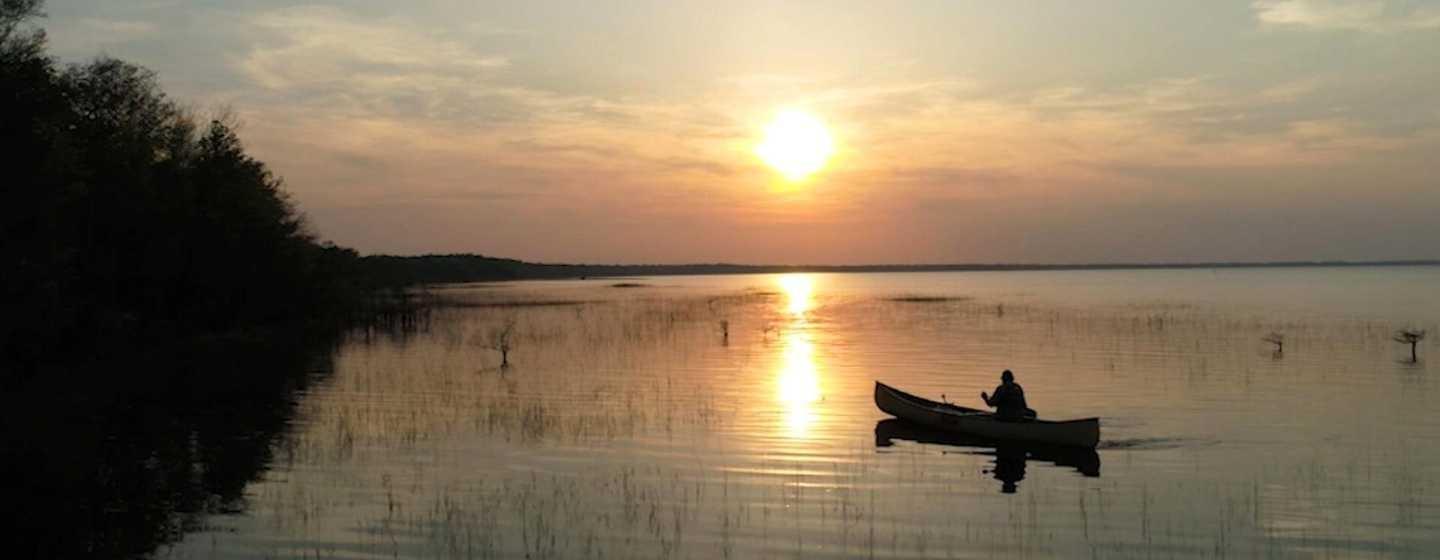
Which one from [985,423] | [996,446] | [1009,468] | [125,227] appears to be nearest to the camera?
[1009,468]

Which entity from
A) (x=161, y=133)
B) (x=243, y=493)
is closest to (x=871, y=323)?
(x=161, y=133)

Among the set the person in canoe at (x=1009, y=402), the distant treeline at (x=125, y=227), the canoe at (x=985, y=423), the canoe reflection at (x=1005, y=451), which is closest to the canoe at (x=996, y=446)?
the canoe reflection at (x=1005, y=451)

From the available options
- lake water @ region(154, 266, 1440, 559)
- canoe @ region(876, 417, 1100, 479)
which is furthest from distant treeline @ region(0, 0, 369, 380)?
canoe @ region(876, 417, 1100, 479)

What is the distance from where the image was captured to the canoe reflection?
891 inches

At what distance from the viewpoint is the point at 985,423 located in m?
26.6

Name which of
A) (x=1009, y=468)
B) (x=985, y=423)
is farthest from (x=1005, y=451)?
(x=1009, y=468)

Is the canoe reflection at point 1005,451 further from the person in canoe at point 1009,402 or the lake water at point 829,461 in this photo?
the person in canoe at point 1009,402

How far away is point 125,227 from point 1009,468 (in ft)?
134

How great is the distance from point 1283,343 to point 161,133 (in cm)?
5421

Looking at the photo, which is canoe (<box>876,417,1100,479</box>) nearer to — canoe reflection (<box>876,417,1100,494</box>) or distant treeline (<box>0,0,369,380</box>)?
canoe reflection (<box>876,417,1100,494</box>)

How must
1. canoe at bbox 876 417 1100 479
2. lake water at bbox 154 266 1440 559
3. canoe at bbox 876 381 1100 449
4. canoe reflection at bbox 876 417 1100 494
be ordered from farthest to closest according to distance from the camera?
canoe at bbox 876 381 1100 449 < canoe at bbox 876 417 1100 479 < canoe reflection at bbox 876 417 1100 494 < lake water at bbox 154 266 1440 559

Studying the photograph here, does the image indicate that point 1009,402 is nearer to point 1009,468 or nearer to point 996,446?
point 996,446

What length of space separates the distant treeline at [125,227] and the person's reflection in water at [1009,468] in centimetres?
2471

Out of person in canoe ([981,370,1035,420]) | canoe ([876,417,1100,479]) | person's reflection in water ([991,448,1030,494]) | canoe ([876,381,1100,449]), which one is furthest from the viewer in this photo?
person in canoe ([981,370,1035,420])
